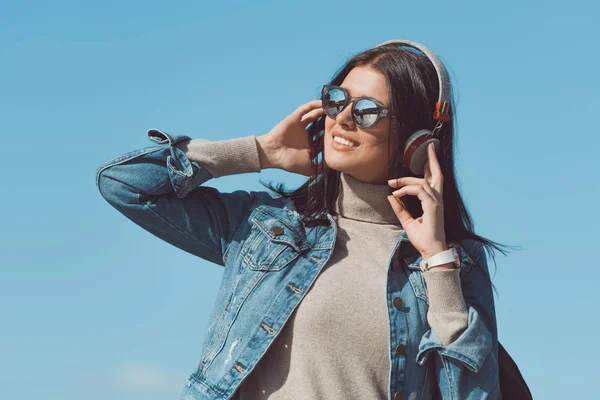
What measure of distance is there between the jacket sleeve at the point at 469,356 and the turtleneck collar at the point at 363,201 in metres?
0.68

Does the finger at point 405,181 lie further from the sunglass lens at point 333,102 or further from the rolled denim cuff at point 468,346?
the rolled denim cuff at point 468,346

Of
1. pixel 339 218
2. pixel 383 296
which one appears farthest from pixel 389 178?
pixel 383 296

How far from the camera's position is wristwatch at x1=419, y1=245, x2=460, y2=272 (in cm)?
514

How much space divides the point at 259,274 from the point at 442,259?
933 mm

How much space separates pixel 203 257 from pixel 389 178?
109 centimetres

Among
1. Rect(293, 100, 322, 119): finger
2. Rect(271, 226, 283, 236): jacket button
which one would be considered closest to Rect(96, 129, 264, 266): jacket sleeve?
Rect(271, 226, 283, 236): jacket button

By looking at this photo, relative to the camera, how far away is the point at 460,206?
18.6 feet

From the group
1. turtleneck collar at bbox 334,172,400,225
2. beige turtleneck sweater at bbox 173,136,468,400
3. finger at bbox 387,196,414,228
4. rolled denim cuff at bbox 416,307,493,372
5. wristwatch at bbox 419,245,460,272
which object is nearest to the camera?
beige turtleneck sweater at bbox 173,136,468,400

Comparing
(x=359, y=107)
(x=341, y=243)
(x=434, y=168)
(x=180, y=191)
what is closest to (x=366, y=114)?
(x=359, y=107)

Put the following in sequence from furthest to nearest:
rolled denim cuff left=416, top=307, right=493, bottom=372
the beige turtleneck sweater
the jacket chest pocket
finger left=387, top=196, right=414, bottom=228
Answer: finger left=387, top=196, right=414, bottom=228
the jacket chest pocket
rolled denim cuff left=416, top=307, right=493, bottom=372
the beige turtleneck sweater

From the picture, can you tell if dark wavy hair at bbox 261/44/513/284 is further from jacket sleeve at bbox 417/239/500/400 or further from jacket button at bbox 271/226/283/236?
jacket sleeve at bbox 417/239/500/400

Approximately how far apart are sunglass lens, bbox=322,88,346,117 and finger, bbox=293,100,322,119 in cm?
22

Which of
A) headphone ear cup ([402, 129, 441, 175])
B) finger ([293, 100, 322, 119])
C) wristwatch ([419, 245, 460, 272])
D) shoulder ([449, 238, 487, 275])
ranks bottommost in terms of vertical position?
shoulder ([449, 238, 487, 275])

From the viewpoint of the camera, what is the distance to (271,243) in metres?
5.30
